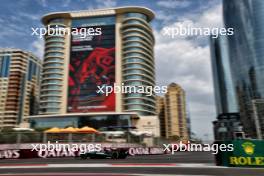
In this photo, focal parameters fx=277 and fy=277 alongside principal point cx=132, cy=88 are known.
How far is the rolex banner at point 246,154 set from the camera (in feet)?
58.0

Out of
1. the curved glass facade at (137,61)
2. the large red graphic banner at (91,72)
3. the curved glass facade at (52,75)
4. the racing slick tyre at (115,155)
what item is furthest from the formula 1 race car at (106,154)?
the curved glass facade at (52,75)

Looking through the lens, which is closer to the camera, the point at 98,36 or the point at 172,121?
the point at 98,36

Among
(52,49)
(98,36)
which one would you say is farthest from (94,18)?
(52,49)

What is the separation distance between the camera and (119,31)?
108562mm

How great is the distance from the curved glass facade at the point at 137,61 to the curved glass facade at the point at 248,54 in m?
51.4

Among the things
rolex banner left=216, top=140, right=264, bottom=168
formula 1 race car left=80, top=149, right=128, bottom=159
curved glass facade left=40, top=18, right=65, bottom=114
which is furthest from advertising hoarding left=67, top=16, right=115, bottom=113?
rolex banner left=216, top=140, right=264, bottom=168

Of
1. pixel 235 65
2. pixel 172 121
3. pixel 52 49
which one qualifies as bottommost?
pixel 172 121

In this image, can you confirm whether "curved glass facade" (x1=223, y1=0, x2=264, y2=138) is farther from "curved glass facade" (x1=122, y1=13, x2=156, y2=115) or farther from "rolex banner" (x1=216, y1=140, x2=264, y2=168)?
"rolex banner" (x1=216, y1=140, x2=264, y2=168)

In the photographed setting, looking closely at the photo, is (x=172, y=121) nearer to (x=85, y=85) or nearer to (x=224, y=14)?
(x=224, y=14)

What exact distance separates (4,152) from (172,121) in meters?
170

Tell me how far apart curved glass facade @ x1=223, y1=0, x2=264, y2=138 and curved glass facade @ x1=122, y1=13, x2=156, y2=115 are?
169 ft

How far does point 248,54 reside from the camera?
14288 cm

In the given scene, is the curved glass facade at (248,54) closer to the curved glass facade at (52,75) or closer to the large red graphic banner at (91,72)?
the large red graphic banner at (91,72)

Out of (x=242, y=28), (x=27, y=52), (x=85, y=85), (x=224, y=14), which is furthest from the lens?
(x=224, y=14)
